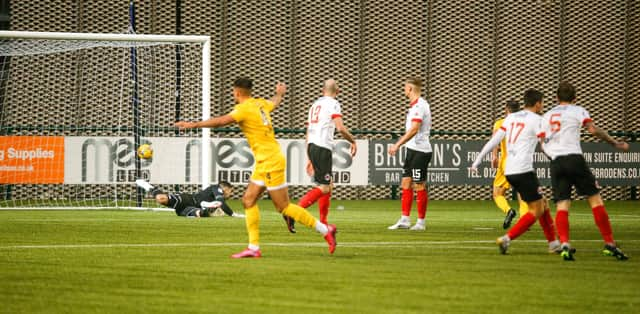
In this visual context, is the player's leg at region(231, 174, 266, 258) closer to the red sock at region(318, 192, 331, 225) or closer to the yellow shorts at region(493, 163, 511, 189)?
the red sock at region(318, 192, 331, 225)

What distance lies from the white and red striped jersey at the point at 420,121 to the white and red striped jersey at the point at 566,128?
4.41m

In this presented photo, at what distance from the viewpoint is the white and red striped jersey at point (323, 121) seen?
1389 centimetres

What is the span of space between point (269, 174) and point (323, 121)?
12.4 feet

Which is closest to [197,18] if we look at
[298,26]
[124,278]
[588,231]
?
[298,26]

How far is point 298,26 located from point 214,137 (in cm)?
470

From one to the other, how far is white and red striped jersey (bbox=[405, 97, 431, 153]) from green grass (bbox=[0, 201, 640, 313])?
1229 mm

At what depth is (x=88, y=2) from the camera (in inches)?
1064

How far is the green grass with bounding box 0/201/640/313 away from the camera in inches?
272

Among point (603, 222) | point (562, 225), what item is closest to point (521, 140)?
point (562, 225)

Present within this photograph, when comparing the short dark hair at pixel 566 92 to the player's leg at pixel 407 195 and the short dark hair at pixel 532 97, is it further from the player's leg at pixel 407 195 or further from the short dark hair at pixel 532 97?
the player's leg at pixel 407 195

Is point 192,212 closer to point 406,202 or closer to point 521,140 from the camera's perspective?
point 406,202

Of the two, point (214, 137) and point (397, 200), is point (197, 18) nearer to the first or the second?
point (214, 137)

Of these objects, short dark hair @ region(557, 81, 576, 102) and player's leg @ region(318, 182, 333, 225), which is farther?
player's leg @ region(318, 182, 333, 225)

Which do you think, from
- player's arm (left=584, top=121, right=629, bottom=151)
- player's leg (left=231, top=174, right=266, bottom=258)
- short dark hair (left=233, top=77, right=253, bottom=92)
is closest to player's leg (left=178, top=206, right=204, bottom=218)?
player's leg (left=231, top=174, right=266, bottom=258)
